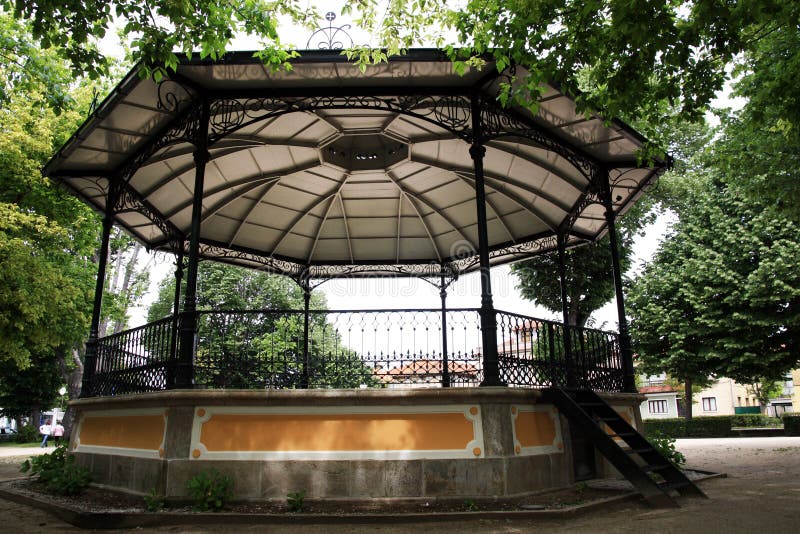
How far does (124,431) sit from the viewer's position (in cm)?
853

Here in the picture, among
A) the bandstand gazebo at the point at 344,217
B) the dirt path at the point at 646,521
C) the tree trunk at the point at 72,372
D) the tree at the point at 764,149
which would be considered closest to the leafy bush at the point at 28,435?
the tree trunk at the point at 72,372

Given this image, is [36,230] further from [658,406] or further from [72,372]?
[658,406]

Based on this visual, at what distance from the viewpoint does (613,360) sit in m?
10.8

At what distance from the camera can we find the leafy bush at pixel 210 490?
6871mm

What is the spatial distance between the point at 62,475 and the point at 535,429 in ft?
23.7

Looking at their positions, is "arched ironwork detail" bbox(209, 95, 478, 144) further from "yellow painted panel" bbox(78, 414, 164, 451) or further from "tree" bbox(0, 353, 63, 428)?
"tree" bbox(0, 353, 63, 428)

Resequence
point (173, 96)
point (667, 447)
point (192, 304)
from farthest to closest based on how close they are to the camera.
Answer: point (667, 447) < point (173, 96) < point (192, 304)

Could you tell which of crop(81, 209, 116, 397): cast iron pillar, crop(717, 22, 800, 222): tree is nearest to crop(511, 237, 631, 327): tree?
crop(717, 22, 800, 222): tree

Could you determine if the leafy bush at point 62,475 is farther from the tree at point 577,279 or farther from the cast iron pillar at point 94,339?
the tree at point 577,279

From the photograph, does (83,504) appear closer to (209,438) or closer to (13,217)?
(209,438)

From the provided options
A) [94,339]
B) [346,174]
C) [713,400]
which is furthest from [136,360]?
[713,400]

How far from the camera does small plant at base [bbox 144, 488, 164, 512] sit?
6875 mm

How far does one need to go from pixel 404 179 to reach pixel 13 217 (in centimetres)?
1068

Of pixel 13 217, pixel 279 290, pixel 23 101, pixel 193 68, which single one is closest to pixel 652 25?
pixel 193 68
